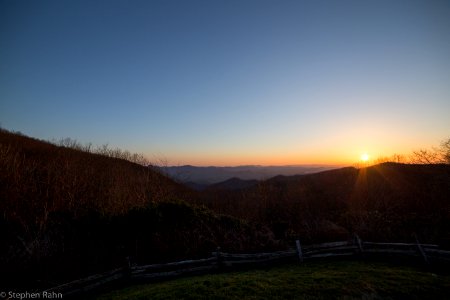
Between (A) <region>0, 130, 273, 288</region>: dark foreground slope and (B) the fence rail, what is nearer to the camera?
(B) the fence rail

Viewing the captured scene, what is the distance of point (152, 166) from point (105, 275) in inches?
773

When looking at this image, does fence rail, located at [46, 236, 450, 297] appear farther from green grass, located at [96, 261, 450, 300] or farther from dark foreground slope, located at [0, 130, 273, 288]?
dark foreground slope, located at [0, 130, 273, 288]

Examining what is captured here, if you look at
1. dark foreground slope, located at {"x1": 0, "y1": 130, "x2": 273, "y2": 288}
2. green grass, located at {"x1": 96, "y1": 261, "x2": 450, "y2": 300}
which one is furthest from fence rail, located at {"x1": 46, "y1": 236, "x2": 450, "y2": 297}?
dark foreground slope, located at {"x1": 0, "y1": 130, "x2": 273, "y2": 288}

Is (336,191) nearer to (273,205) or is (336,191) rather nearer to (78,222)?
(273,205)

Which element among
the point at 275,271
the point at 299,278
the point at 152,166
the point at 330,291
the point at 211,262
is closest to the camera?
the point at 330,291

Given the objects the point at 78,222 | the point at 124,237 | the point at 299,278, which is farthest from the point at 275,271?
the point at 78,222

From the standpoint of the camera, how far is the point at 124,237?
51.5 feet

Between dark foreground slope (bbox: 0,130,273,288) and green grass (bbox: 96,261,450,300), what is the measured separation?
3.36 metres

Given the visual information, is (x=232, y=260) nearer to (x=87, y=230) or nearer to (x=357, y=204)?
(x=87, y=230)

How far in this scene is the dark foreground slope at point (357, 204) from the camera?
2069 cm

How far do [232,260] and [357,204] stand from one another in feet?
91.7

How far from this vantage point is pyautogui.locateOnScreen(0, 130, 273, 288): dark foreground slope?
12500mm

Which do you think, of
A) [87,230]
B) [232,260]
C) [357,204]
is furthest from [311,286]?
[357,204]

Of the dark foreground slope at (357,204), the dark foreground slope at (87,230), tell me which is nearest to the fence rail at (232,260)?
the dark foreground slope at (357,204)
